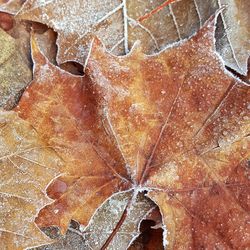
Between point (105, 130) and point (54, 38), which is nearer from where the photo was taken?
point (105, 130)

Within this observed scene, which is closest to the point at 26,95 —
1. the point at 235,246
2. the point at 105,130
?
the point at 105,130

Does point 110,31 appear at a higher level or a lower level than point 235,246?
higher

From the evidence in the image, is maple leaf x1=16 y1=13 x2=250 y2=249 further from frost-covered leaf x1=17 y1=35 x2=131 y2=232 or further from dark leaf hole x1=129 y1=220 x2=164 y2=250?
dark leaf hole x1=129 y1=220 x2=164 y2=250

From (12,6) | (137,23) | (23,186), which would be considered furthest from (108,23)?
(23,186)

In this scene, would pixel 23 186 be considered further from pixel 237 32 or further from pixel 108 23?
pixel 237 32

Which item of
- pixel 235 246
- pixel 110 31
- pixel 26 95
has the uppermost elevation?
pixel 110 31

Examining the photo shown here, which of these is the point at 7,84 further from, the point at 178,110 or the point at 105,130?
the point at 178,110
